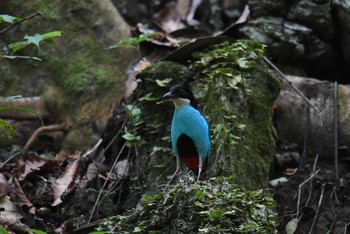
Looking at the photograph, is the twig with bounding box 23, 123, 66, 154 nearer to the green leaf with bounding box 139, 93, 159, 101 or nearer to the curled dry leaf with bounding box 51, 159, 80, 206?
the curled dry leaf with bounding box 51, 159, 80, 206

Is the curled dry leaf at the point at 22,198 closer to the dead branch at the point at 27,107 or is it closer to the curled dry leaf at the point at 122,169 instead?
the curled dry leaf at the point at 122,169

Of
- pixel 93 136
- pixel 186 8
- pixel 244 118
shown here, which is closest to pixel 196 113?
pixel 244 118

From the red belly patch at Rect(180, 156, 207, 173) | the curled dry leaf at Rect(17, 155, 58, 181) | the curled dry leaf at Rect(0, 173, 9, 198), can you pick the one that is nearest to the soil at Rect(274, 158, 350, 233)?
the red belly patch at Rect(180, 156, 207, 173)

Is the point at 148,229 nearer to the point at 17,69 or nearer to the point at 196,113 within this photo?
the point at 196,113

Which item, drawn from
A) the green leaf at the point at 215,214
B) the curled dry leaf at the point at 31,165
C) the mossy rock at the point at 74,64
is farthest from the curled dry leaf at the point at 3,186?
the green leaf at the point at 215,214

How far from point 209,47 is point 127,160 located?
1.31 m

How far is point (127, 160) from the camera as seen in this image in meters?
5.52

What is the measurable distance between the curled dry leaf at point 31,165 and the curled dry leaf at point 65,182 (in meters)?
0.16

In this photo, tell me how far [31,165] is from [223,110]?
5.67 feet

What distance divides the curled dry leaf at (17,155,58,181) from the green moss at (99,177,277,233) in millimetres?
1627

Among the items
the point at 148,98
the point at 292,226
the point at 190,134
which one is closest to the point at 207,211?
the point at 190,134

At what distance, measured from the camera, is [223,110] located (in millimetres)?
5211

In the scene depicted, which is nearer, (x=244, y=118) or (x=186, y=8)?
(x=244, y=118)

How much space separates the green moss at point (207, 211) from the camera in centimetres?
368
